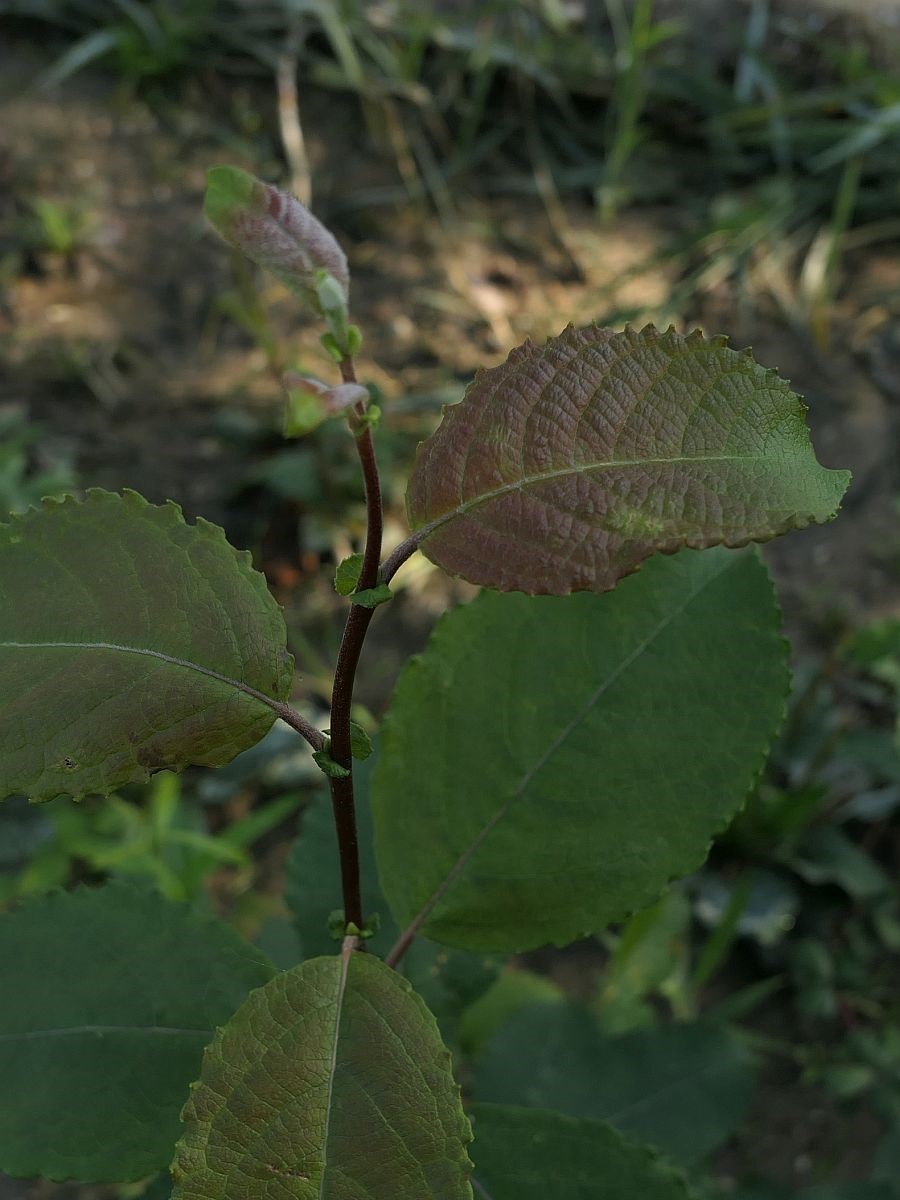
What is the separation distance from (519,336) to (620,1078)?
222 centimetres

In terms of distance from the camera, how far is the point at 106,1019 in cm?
76

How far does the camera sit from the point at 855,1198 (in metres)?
1.34

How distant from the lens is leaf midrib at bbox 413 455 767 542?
0.47 meters

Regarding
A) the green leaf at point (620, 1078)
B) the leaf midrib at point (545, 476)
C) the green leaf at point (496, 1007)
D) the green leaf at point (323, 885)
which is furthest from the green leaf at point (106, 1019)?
the green leaf at point (496, 1007)

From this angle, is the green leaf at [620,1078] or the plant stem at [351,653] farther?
the green leaf at [620,1078]

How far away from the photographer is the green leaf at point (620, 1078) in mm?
1384

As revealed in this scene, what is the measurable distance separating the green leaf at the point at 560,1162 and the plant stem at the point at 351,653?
309mm

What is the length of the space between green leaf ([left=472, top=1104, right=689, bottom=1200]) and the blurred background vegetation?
0.60 meters

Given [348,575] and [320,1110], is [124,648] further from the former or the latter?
[320,1110]

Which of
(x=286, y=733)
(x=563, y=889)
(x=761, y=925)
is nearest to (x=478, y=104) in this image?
(x=286, y=733)

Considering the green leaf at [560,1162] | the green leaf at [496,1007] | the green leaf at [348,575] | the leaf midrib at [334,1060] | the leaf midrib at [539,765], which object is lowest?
the green leaf at [496,1007]

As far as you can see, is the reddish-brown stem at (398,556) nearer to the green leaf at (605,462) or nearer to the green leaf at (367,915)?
the green leaf at (605,462)

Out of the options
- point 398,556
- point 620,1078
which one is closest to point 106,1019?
point 398,556

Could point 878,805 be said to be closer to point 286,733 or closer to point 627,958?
point 627,958
